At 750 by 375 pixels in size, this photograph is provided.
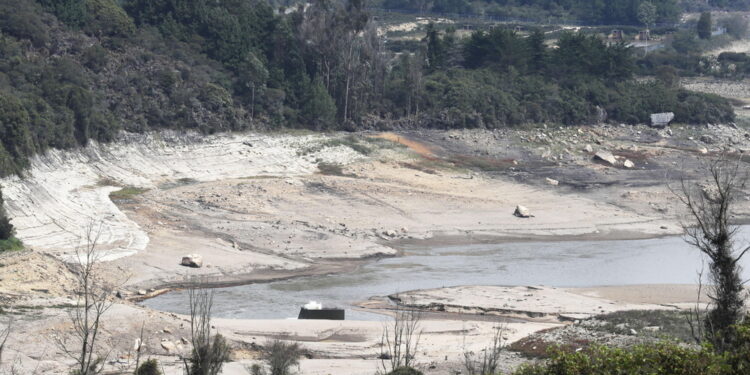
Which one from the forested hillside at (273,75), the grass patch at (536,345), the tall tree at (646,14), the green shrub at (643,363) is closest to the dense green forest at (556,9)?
the tall tree at (646,14)

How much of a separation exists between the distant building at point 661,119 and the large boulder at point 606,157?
13948 mm

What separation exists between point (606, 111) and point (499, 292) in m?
50.3

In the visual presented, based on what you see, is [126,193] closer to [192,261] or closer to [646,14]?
[192,261]

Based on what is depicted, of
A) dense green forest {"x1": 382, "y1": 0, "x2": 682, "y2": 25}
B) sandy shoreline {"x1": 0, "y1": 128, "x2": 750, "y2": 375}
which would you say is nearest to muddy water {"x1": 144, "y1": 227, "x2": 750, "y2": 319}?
sandy shoreline {"x1": 0, "y1": 128, "x2": 750, "y2": 375}

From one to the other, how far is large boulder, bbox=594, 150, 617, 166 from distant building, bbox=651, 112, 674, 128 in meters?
13.9

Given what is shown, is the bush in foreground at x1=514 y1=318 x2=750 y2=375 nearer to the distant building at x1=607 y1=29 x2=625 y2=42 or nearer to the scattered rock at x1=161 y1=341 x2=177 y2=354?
the scattered rock at x1=161 y1=341 x2=177 y2=354

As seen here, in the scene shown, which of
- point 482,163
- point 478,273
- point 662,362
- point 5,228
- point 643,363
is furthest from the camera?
point 482,163

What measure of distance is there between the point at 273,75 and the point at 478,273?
36.3 metres

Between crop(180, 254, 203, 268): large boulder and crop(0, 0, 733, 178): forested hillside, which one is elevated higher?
crop(0, 0, 733, 178): forested hillside

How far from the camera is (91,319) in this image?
33562 millimetres

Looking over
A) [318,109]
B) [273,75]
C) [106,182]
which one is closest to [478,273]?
[106,182]

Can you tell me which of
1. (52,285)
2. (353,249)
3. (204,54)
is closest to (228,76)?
(204,54)

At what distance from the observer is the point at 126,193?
56375 millimetres

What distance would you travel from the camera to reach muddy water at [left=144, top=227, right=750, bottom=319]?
41.4 metres
